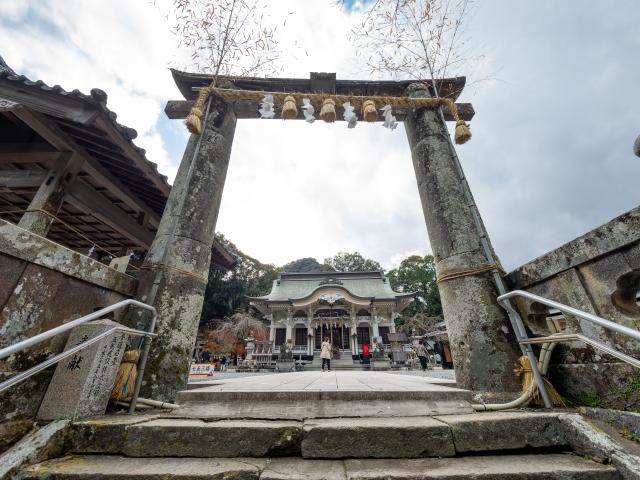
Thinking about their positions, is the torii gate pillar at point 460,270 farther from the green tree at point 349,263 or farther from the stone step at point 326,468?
the green tree at point 349,263

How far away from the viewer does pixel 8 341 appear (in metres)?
1.79

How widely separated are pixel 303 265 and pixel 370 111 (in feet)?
162

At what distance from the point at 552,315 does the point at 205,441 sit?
307 centimetres

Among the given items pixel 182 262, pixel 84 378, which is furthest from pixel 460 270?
pixel 84 378

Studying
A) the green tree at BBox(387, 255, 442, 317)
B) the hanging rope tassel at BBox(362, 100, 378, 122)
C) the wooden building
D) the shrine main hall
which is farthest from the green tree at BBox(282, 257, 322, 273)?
the hanging rope tassel at BBox(362, 100, 378, 122)

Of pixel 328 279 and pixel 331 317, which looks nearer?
pixel 331 317

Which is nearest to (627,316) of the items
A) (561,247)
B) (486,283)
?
(561,247)

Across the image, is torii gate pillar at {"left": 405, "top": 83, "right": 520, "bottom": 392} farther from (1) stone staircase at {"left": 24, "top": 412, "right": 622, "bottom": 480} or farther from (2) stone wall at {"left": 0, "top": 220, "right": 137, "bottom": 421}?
(2) stone wall at {"left": 0, "top": 220, "right": 137, "bottom": 421}

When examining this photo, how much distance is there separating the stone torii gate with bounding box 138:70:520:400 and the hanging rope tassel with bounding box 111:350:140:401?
0.19 m

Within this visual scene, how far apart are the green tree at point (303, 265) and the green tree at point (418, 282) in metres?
15.1

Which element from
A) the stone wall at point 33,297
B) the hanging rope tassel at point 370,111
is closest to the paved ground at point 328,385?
the stone wall at point 33,297

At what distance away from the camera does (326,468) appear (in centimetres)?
147

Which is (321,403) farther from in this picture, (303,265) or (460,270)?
(303,265)

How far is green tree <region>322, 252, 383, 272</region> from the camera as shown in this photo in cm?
4600
